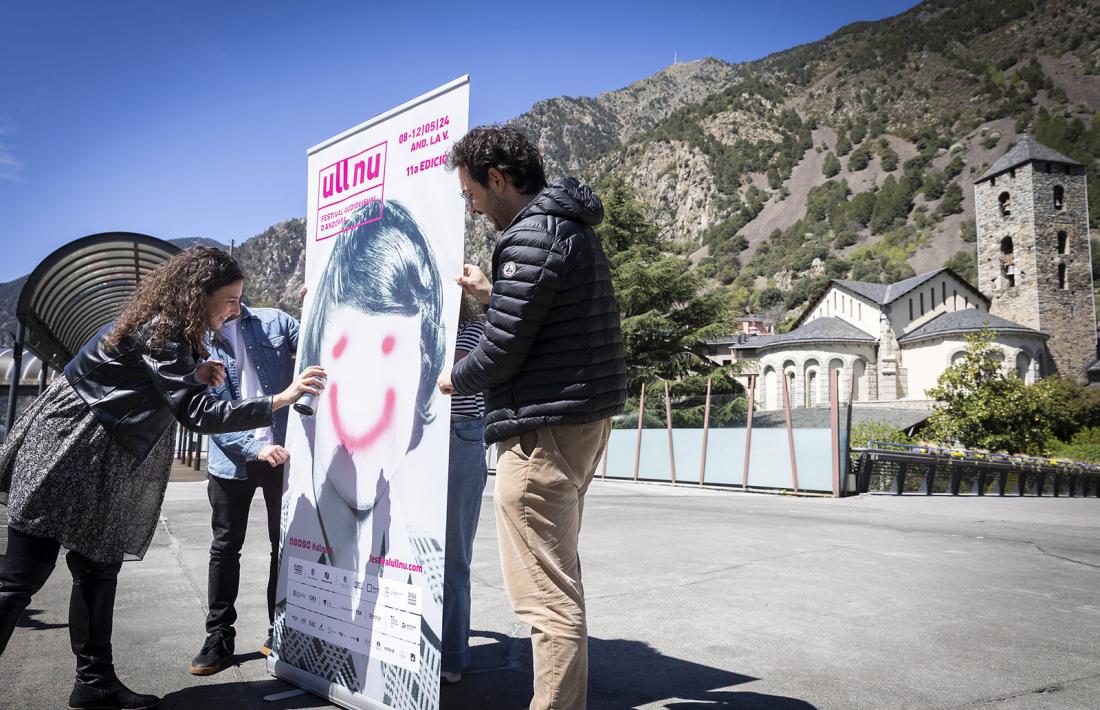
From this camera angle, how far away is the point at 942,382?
120 ft

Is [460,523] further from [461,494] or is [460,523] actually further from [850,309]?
[850,309]

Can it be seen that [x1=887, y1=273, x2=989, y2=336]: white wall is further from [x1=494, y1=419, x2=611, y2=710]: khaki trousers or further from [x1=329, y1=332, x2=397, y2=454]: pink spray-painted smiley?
[x1=494, y1=419, x2=611, y2=710]: khaki trousers

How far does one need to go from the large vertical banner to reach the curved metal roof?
5981 millimetres

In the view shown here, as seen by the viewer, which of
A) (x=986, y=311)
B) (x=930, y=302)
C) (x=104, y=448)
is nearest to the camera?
(x=104, y=448)

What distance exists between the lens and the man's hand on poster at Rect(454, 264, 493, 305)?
2455 millimetres

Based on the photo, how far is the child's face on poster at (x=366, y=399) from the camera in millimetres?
2662

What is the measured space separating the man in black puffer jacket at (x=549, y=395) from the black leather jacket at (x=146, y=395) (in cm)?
96

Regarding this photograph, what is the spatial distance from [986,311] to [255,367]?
70613mm

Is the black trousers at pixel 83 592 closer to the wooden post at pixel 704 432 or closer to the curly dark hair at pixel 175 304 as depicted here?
the curly dark hair at pixel 175 304

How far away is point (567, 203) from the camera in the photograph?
2150 millimetres

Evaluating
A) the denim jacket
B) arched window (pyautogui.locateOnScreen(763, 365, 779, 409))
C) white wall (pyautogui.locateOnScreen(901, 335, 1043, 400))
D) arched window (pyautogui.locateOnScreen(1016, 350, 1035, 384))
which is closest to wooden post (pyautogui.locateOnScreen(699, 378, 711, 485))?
the denim jacket

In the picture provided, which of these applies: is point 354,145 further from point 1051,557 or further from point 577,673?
point 1051,557

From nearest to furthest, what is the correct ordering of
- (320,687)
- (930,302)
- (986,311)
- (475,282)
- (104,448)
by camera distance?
(475,282)
(104,448)
(320,687)
(930,302)
(986,311)

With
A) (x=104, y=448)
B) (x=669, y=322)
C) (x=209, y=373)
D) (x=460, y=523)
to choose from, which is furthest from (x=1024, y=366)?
(x=104, y=448)
